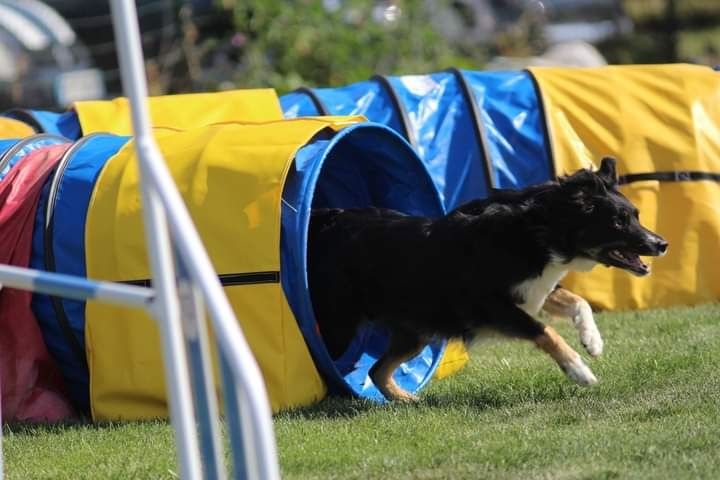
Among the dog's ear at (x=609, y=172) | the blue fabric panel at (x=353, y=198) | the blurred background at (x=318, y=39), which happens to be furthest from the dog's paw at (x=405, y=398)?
the blurred background at (x=318, y=39)

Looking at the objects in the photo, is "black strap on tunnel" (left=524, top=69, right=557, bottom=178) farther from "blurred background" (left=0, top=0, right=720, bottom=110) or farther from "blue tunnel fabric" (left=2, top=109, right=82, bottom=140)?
"blurred background" (left=0, top=0, right=720, bottom=110)

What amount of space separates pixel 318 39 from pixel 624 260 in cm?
796

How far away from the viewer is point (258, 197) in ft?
18.4

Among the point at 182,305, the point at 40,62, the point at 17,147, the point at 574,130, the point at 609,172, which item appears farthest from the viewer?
the point at 40,62

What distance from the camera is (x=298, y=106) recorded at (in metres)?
8.20

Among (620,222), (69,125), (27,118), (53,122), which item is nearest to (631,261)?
(620,222)

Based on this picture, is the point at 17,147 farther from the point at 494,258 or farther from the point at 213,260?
the point at 494,258

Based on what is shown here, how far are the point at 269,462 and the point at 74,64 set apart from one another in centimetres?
1410

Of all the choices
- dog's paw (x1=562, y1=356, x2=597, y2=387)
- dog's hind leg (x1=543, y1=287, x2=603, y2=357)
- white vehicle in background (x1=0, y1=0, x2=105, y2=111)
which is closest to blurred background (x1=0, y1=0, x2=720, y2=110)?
white vehicle in background (x1=0, y1=0, x2=105, y2=111)

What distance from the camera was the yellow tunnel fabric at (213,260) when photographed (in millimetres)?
5594

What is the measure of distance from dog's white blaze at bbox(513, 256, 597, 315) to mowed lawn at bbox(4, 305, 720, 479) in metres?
0.36

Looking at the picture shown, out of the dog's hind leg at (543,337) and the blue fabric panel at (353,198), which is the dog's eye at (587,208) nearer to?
the dog's hind leg at (543,337)

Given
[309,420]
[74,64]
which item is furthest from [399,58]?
[309,420]

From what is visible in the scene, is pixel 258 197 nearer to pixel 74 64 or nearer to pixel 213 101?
pixel 213 101
